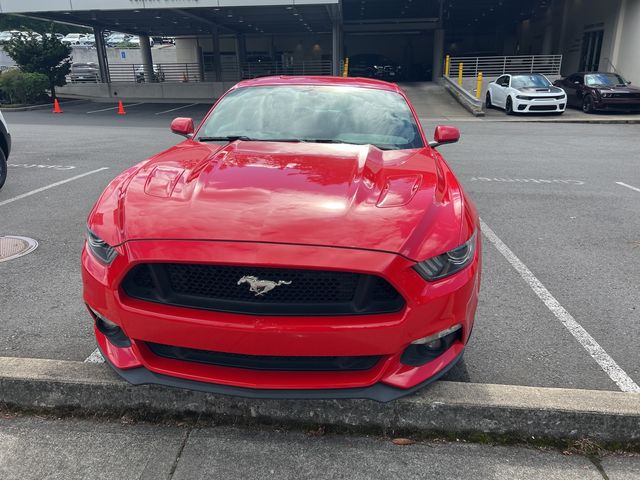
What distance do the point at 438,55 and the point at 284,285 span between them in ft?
118

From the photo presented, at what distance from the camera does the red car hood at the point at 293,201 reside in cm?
220

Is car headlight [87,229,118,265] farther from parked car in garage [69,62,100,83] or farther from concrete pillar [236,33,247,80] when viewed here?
concrete pillar [236,33,247,80]

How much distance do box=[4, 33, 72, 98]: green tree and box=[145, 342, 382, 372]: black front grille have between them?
2906cm

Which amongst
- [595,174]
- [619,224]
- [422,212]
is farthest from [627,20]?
[422,212]

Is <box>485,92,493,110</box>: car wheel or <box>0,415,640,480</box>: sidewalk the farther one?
<box>485,92,493,110</box>: car wheel

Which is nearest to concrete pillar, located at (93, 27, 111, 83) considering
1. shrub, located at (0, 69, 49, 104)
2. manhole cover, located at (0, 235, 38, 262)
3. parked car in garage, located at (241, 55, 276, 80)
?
shrub, located at (0, 69, 49, 104)

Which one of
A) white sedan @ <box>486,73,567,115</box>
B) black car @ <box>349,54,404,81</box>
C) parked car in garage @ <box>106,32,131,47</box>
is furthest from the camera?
parked car in garage @ <box>106,32,131,47</box>

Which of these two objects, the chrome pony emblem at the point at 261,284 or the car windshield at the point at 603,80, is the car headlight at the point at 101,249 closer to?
the chrome pony emblem at the point at 261,284

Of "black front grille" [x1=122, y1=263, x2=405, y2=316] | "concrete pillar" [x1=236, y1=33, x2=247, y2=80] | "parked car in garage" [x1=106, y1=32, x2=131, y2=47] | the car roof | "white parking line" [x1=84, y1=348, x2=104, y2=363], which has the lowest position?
"white parking line" [x1=84, y1=348, x2=104, y2=363]

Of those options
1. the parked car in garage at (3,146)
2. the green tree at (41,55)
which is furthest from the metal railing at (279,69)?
the parked car in garage at (3,146)

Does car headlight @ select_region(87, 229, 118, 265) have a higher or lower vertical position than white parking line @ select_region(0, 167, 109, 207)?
higher

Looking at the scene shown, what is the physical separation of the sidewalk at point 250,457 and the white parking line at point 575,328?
64 cm

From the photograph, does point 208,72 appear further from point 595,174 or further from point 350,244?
point 350,244

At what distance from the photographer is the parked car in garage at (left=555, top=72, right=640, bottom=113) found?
62.1ft
